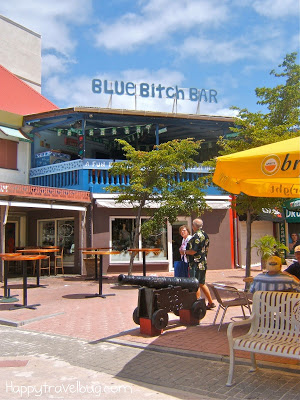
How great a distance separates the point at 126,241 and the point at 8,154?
6118 mm

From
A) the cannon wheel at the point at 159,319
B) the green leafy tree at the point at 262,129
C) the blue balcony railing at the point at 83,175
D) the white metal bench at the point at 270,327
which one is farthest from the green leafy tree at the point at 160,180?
the white metal bench at the point at 270,327

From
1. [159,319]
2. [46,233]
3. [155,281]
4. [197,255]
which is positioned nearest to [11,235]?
[46,233]

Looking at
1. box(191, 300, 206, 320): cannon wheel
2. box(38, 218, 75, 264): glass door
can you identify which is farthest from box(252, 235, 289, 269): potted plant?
box(191, 300, 206, 320): cannon wheel

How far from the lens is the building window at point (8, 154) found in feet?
54.4

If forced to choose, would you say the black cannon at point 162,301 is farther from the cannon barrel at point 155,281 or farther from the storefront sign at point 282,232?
the storefront sign at point 282,232

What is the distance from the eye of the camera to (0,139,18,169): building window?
16.6 meters

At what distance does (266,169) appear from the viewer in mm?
4652

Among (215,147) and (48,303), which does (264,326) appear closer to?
(48,303)

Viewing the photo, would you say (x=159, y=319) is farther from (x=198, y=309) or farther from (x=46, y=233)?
(x=46, y=233)

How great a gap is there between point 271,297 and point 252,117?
22.0 feet

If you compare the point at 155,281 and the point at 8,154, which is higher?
the point at 8,154

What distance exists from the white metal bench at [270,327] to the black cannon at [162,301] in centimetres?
198

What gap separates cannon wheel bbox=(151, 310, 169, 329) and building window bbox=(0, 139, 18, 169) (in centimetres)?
1219

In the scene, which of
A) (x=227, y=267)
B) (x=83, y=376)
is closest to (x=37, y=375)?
(x=83, y=376)
